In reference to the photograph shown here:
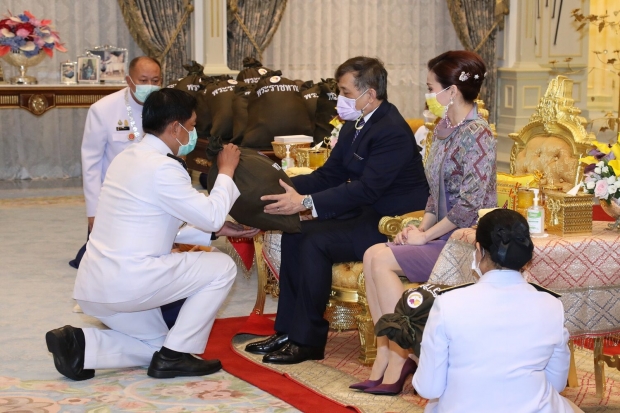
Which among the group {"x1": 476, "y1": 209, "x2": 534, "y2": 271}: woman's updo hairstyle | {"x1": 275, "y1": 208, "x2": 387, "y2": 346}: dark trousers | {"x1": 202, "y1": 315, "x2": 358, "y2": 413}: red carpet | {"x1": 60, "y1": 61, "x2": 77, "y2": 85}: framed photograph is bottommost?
{"x1": 202, "y1": 315, "x2": 358, "y2": 413}: red carpet

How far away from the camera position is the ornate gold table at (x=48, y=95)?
860 cm

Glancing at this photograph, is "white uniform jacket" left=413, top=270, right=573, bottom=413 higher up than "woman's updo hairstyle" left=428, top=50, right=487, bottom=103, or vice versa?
"woman's updo hairstyle" left=428, top=50, right=487, bottom=103

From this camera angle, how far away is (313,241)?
4371 mm

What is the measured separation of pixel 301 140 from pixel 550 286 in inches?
105

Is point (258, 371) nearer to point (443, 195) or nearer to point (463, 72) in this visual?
point (443, 195)

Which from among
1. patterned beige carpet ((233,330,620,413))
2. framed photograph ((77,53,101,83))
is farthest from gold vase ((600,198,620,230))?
framed photograph ((77,53,101,83))

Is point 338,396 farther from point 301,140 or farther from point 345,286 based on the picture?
point 301,140

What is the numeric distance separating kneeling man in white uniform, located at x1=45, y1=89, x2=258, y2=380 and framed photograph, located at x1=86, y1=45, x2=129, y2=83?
538 centimetres

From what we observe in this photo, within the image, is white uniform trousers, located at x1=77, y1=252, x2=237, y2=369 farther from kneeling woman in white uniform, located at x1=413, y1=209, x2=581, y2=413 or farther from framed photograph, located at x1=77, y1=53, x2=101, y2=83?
framed photograph, located at x1=77, y1=53, x2=101, y2=83

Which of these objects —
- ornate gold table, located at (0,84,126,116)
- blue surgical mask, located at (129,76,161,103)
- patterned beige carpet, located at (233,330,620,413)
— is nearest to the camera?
patterned beige carpet, located at (233,330,620,413)

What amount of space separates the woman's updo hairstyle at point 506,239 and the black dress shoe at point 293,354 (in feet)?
5.69

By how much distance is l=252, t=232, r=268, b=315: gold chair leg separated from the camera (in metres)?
5.01

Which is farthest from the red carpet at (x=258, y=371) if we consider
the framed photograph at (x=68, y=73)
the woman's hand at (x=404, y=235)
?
the framed photograph at (x=68, y=73)

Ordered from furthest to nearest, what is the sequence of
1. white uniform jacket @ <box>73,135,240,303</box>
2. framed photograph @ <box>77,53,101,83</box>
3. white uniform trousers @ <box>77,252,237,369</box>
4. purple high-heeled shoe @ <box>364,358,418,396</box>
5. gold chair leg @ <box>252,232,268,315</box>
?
framed photograph @ <box>77,53,101,83</box>
gold chair leg @ <box>252,232,268,315</box>
white uniform trousers @ <box>77,252,237,369</box>
white uniform jacket @ <box>73,135,240,303</box>
purple high-heeled shoe @ <box>364,358,418,396</box>
